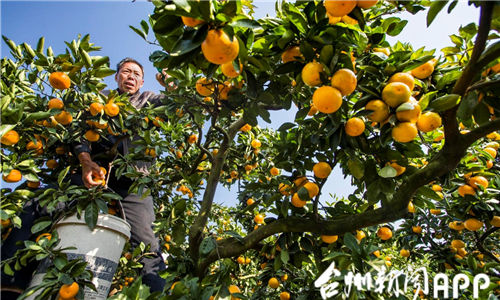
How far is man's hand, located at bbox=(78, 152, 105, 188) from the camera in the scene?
70.2 inches

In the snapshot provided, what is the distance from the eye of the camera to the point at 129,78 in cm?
296

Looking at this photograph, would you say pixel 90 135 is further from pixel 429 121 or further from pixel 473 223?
pixel 473 223

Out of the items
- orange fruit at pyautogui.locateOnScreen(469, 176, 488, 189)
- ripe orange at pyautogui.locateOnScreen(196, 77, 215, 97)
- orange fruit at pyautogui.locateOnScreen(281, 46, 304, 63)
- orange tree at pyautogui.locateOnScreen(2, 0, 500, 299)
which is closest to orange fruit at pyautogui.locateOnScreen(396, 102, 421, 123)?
orange tree at pyautogui.locateOnScreen(2, 0, 500, 299)

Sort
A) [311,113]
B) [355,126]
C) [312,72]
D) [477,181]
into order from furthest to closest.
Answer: [477,181]
[311,113]
[355,126]
[312,72]

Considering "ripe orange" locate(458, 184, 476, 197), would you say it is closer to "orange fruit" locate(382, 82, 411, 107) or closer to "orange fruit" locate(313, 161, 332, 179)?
"orange fruit" locate(313, 161, 332, 179)

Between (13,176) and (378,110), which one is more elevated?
(378,110)

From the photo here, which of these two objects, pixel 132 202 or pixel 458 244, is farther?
pixel 458 244

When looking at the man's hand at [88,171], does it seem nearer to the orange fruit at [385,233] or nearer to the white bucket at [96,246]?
the white bucket at [96,246]

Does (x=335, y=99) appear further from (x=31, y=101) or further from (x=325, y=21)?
(x=31, y=101)

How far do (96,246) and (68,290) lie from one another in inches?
10.3

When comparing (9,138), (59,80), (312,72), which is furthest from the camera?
(59,80)

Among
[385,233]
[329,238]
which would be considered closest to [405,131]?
[329,238]

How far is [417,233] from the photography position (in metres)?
2.92

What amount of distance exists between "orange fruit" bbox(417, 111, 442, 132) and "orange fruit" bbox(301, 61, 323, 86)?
415 mm
